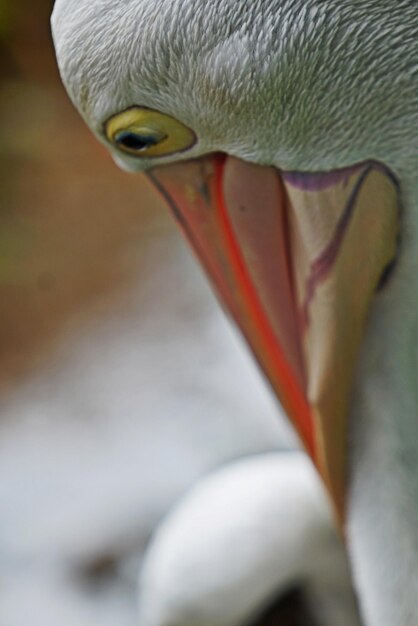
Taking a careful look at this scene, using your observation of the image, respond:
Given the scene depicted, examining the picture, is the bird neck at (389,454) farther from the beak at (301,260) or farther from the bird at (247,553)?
the bird at (247,553)

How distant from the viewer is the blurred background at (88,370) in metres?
1.70

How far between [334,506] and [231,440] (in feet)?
3.47

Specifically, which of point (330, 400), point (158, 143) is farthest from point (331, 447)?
point (158, 143)

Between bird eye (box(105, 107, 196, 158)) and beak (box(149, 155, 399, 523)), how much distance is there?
0.10 feet

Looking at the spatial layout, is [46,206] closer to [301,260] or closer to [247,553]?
[247,553]

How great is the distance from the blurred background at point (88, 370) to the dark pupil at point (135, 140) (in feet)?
3.67

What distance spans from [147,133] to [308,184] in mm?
96

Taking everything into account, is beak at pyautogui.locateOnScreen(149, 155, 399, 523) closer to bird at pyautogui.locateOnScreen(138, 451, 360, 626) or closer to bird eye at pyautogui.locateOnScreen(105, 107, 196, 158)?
bird eye at pyautogui.locateOnScreen(105, 107, 196, 158)

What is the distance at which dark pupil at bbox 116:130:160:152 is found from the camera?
0.62 metres

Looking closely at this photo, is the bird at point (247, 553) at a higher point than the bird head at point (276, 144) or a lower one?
lower

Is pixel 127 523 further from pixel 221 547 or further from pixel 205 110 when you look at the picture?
pixel 205 110

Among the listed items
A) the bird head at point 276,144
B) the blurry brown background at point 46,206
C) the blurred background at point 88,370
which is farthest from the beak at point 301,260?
the blurry brown background at point 46,206

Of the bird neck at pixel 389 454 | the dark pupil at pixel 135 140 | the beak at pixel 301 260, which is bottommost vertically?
the bird neck at pixel 389 454

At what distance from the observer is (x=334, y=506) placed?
2.55 ft
